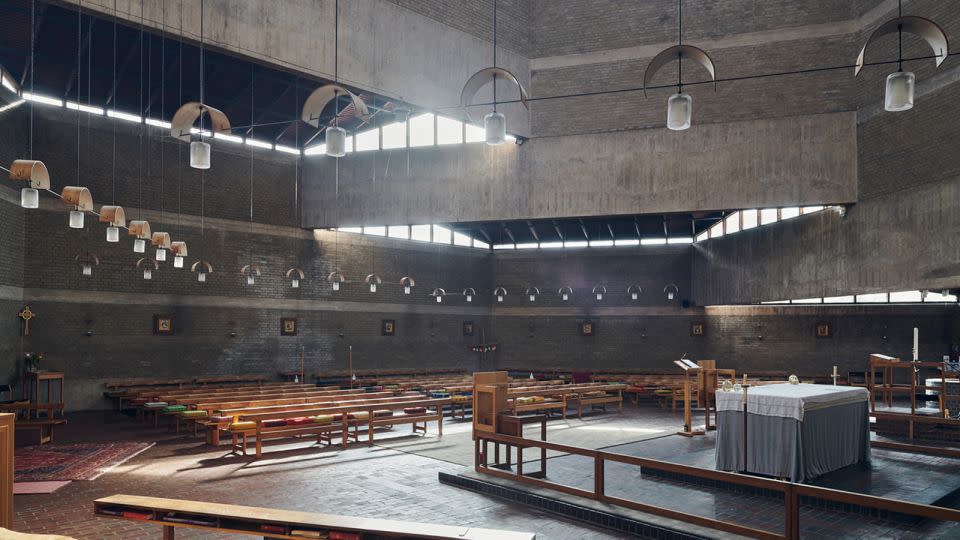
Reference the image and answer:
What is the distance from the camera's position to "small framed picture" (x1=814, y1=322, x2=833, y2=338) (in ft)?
61.3

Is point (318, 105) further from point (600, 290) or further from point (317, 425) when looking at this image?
point (600, 290)

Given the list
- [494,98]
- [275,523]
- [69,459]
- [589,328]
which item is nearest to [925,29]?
[494,98]

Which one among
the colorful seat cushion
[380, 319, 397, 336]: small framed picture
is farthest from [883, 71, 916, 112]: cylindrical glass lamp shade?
[380, 319, 397, 336]: small framed picture

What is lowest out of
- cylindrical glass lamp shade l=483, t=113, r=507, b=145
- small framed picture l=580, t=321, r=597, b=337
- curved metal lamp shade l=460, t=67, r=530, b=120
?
small framed picture l=580, t=321, r=597, b=337

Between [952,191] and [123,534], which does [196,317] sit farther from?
[952,191]

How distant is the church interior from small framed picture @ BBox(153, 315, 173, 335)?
119mm

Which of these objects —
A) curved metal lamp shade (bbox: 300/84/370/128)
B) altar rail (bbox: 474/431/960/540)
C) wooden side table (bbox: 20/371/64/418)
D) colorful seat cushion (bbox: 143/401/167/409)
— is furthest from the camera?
wooden side table (bbox: 20/371/64/418)

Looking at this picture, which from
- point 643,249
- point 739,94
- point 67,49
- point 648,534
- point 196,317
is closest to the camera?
point 648,534

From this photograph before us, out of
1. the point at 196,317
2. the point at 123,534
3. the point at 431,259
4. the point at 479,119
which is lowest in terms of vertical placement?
the point at 123,534

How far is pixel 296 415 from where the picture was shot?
10.2 m

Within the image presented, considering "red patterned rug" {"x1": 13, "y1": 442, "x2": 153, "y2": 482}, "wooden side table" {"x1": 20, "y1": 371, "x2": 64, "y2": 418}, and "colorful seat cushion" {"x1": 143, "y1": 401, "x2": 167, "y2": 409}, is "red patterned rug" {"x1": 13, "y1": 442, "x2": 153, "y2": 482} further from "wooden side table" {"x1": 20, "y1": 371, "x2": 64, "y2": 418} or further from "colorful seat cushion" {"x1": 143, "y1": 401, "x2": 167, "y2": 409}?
"wooden side table" {"x1": 20, "y1": 371, "x2": 64, "y2": 418}

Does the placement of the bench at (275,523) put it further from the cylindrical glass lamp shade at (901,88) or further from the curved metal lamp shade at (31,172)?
the cylindrical glass lamp shade at (901,88)

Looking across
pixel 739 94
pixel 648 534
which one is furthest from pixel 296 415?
pixel 739 94

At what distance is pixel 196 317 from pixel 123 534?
1144 cm
